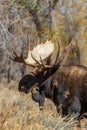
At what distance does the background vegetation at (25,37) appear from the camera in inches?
266

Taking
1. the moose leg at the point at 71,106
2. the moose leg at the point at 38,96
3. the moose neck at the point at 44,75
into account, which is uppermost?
the moose neck at the point at 44,75

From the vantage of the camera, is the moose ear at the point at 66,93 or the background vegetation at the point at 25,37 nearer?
the background vegetation at the point at 25,37

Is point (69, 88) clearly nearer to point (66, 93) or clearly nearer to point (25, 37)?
point (66, 93)

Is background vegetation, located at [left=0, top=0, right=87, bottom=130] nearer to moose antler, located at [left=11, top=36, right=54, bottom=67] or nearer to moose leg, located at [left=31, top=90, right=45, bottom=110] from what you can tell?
moose leg, located at [left=31, top=90, right=45, bottom=110]

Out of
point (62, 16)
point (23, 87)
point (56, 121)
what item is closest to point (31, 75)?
point (23, 87)

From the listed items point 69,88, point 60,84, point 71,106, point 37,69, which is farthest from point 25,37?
point 71,106

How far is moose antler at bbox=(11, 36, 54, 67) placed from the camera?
9898 millimetres

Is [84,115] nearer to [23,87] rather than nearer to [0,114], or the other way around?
[23,87]

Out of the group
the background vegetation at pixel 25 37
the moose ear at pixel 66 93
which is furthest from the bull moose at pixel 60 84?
the background vegetation at pixel 25 37

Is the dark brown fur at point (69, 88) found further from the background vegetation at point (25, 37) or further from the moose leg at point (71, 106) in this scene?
the background vegetation at point (25, 37)

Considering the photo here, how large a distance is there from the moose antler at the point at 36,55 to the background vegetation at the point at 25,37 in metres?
0.72

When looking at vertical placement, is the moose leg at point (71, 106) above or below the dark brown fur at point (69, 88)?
below

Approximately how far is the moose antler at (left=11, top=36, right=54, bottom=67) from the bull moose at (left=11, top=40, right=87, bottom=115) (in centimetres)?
2

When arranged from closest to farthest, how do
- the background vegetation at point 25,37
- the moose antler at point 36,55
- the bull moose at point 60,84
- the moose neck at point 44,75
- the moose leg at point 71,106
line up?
the background vegetation at point 25,37
the moose leg at point 71,106
the bull moose at point 60,84
the moose neck at point 44,75
the moose antler at point 36,55
